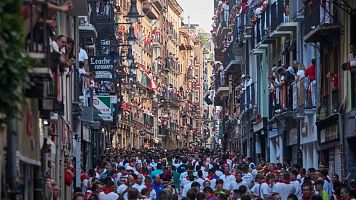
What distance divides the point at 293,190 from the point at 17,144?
9494mm

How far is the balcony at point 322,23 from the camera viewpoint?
33.8m

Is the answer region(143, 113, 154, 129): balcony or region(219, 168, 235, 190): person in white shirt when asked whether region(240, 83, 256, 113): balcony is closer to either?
region(219, 168, 235, 190): person in white shirt

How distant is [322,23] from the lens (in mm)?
34188

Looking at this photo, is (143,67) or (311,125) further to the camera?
(143,67)

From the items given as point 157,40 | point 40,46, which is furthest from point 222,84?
point 40,46

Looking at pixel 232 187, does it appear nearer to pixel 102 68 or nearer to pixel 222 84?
pixel 102 68

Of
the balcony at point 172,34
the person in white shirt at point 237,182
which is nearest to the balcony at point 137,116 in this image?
the balcony at point 172,34

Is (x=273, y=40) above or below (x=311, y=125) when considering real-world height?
above

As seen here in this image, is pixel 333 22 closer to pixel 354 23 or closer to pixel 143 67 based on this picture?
pixel 354 23

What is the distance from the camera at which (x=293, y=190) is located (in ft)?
83.1

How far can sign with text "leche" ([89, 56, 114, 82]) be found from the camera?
42.5m

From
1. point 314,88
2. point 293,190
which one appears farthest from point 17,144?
point 314,88

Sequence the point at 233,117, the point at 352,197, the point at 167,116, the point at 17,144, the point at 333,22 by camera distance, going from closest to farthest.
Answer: the point at 17,144 < the point at 352,197 < the point at 333,22 < the point at 233,117 < the point at 167,116

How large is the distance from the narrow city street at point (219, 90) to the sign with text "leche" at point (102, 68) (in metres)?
0.05
